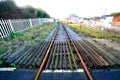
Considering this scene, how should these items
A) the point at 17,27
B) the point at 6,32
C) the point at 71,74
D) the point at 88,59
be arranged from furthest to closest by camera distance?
the point at 17,27
the point at 6,32
the point at 88,59
the point at 71,74

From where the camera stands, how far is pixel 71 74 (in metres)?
4.04

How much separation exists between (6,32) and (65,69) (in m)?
9.57

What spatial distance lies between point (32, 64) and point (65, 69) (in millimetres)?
1439

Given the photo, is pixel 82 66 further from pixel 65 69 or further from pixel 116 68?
pixel 116 68

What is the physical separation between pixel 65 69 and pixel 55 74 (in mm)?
488

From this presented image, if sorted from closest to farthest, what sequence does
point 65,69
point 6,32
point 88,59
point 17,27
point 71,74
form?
point 71,74, point 65,69, point 88,59, point 6,32, point 17,27

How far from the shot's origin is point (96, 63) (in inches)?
190

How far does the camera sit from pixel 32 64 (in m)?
4.93

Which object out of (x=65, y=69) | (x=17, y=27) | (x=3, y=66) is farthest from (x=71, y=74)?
(x=17, y=27)

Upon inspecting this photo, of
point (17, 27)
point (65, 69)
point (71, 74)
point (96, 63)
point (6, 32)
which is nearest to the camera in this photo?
point (71, 74)

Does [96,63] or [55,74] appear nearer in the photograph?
[55,74]

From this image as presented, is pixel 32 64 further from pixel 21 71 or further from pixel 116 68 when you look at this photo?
pixel 116 68

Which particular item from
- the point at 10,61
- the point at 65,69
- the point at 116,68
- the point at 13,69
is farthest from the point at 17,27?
the point at 116,68

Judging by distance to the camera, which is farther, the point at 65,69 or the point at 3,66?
the point at 3,66
